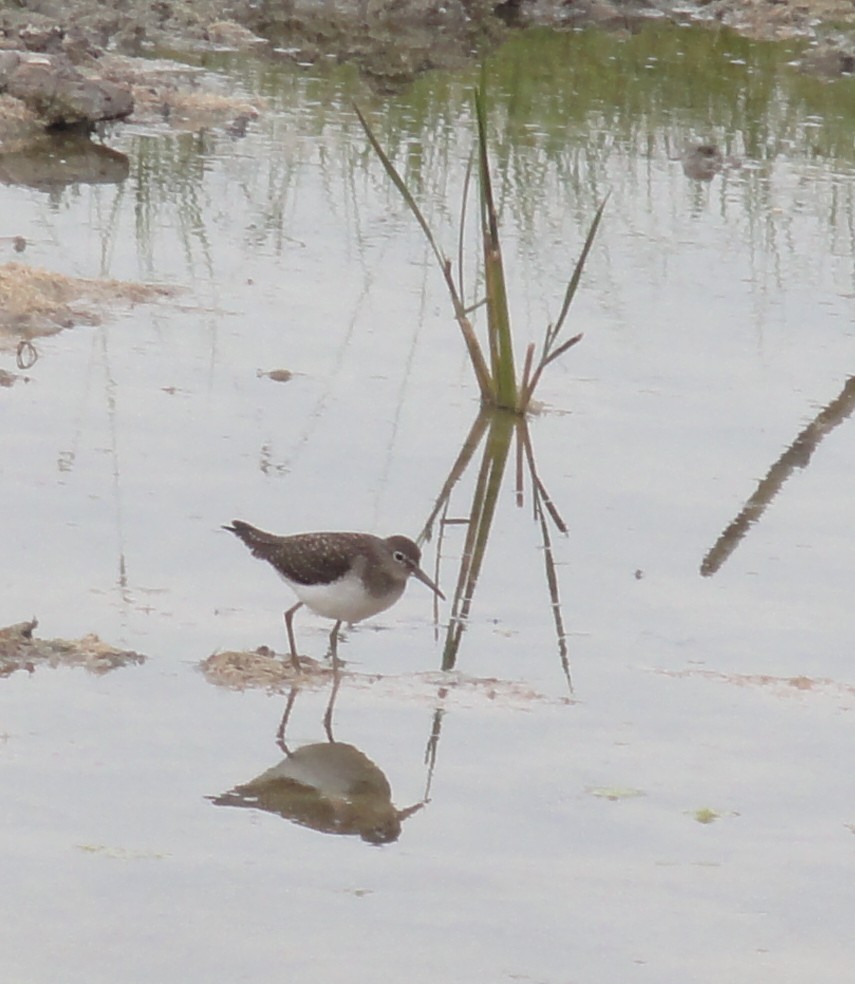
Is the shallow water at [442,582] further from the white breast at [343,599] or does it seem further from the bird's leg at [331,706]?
the white breast at [343,599]

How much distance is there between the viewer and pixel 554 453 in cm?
862

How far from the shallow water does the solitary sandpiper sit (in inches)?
7.9

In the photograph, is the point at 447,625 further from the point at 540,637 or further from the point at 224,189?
the point at 224,189

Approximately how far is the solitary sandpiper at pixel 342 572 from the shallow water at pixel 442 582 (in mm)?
202

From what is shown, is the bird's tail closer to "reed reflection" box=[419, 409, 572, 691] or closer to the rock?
"reed reflection" box=[419, 409, 572, 691]

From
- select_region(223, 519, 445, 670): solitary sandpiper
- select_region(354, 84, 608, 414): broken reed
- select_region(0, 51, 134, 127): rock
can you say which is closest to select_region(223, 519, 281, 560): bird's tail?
select_region(223, 519, 445, 670): solitary sandpiper

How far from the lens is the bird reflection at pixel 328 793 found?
17.2 ft

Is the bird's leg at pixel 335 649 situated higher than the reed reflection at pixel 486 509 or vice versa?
the bird's leg at pixel 335 649

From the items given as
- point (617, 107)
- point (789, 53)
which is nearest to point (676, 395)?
point (617, 107)

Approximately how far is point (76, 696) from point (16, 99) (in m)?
8.97

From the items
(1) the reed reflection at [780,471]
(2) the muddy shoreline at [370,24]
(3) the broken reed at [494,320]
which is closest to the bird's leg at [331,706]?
(1) the reed reflection at [780,471]

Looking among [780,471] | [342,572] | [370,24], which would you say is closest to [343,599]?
[342,572]

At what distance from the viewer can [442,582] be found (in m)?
7.06

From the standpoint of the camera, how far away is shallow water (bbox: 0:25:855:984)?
4762 mm
